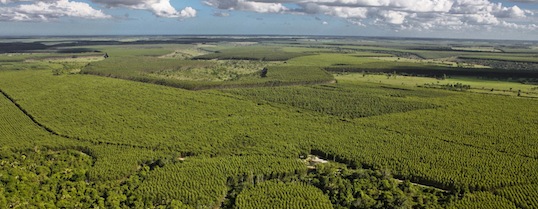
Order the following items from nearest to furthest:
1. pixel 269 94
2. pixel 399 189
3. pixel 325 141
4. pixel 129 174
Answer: pixel 399 189
pixel 129 174
pixel 325 141
pixel 269 94

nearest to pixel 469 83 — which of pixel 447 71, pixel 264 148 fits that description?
pixel 447 71

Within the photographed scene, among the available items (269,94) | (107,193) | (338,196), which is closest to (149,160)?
(107,193)

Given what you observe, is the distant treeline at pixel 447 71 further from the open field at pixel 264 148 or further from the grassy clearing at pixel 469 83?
the open field at pixel 264 148

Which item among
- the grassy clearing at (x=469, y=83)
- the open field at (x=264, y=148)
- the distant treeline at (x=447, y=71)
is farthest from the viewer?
the distant treeline at (x=447, y=71)

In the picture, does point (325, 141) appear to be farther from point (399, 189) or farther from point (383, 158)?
point (399, 189)

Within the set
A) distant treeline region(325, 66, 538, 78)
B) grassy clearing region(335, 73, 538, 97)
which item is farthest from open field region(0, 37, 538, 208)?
distant treeline region(325, 66, 538, 78)

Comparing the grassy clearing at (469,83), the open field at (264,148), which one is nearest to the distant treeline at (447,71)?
the grassy clearing at (469,83)

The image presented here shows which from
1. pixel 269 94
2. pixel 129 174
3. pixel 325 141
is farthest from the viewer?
pixel 269 94

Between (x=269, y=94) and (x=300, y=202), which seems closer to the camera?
(x=300, y=202)
